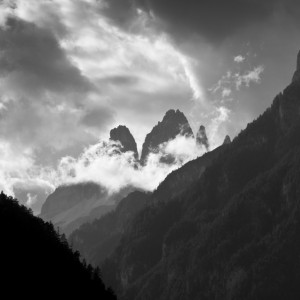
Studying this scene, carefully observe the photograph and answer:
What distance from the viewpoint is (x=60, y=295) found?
7849 inches

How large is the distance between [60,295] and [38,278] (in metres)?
→ 7.67

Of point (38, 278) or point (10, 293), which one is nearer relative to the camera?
point (10, 293)

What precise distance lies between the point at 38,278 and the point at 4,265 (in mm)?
10795

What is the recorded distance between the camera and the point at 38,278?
199750 millimetres

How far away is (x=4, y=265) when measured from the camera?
638 feet

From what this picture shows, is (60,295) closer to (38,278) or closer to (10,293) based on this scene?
(38,278)

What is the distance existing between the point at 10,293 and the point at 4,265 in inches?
584

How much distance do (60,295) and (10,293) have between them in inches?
840

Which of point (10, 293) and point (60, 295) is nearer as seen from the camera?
point (10, 293)

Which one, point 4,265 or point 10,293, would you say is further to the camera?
point 4,265

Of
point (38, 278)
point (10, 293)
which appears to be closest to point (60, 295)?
point (38, 278)
